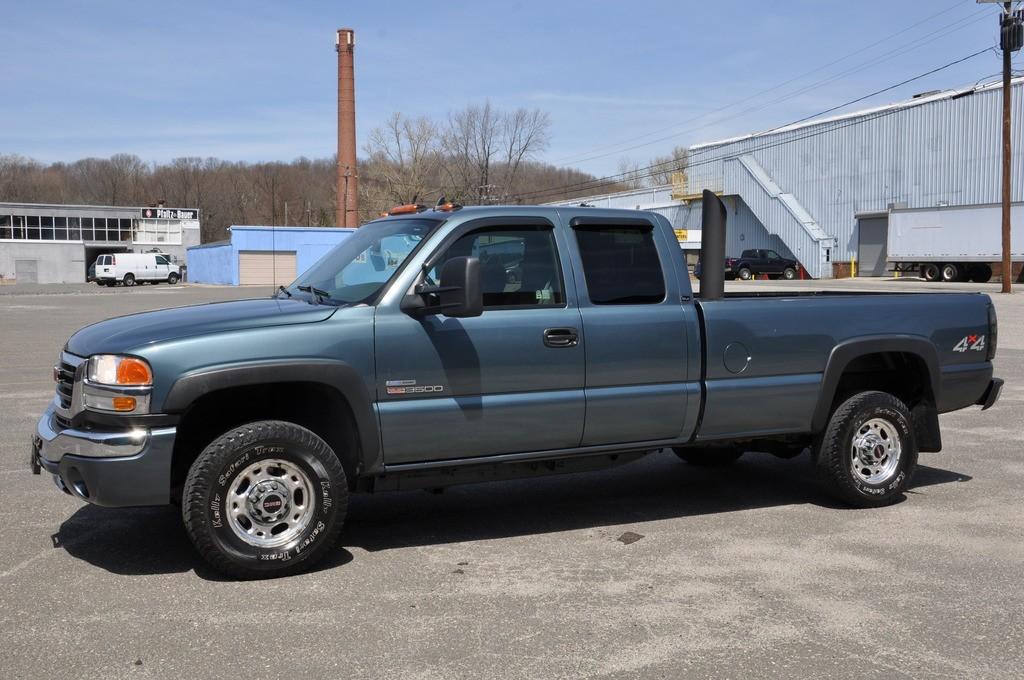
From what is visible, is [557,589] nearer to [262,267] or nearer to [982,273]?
[982,273]

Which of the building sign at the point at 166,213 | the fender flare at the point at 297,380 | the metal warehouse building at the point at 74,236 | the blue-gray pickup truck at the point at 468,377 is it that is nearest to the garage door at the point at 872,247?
the blue-gray pickup truck at the point at 468,377

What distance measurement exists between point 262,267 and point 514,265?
61671mm

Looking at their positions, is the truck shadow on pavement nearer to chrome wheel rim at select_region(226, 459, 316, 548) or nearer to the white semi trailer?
chrome wheel rim at select_region(226, 459, 316, 548)

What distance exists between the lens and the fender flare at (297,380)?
4883 mm

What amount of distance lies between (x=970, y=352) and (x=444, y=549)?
396cm

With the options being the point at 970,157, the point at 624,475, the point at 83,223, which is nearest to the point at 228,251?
the point at 83,223

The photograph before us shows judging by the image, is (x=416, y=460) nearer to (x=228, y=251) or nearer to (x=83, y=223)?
(x=228, y=251)

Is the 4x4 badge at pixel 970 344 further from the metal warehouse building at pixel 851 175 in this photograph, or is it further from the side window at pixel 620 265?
the metal warehouse building at pixel 851 175

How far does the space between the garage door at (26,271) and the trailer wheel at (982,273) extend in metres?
69.8

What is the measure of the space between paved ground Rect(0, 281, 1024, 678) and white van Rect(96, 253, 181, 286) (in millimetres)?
59764

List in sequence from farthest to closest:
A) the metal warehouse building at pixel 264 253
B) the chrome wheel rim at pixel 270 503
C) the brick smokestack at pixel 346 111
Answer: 1. the metal warehouse building at pixel 264 253
2. the brick smokestack at pixel 346 111
3. the chrome wheel rim at pixel 270 503

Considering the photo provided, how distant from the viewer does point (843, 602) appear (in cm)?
483

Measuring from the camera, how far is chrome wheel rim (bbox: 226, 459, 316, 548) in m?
5.07

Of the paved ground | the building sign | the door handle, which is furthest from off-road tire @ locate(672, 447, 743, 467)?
the building sign
